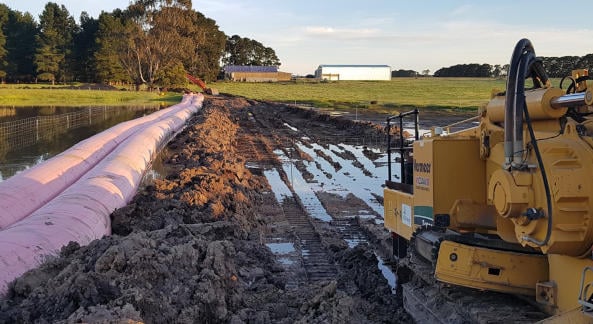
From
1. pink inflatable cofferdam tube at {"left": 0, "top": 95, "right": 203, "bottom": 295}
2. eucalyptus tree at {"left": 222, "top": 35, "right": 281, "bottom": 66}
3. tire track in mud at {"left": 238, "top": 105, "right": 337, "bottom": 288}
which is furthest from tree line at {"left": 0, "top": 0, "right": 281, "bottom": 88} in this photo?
Result: pink inflatable cofferdam tube at {"left": 0, "top": 95, "right": 203, "bottom": 295}

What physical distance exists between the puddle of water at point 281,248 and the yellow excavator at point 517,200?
10.5 feet

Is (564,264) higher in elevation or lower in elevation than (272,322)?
higher

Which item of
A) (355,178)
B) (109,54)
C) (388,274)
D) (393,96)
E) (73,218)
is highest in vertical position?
(109,54)

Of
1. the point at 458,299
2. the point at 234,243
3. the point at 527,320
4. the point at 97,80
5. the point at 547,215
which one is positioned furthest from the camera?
the point at 97,80

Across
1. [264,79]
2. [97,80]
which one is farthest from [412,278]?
[264,79]

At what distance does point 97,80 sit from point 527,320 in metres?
88.3

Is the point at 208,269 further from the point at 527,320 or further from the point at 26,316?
the point at 527,320

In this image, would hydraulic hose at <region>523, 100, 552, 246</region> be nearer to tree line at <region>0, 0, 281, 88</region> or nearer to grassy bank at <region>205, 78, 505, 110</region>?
grassy bank at <region>205, 78, 505, 110</region>

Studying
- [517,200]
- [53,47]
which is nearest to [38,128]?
[517,200]

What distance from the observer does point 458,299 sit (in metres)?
5.49

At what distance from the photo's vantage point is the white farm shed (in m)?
124

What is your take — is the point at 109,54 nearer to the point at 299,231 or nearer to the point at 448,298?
the point at 299,231

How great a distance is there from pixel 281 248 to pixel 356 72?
117 m

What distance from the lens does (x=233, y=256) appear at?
7.79 m
